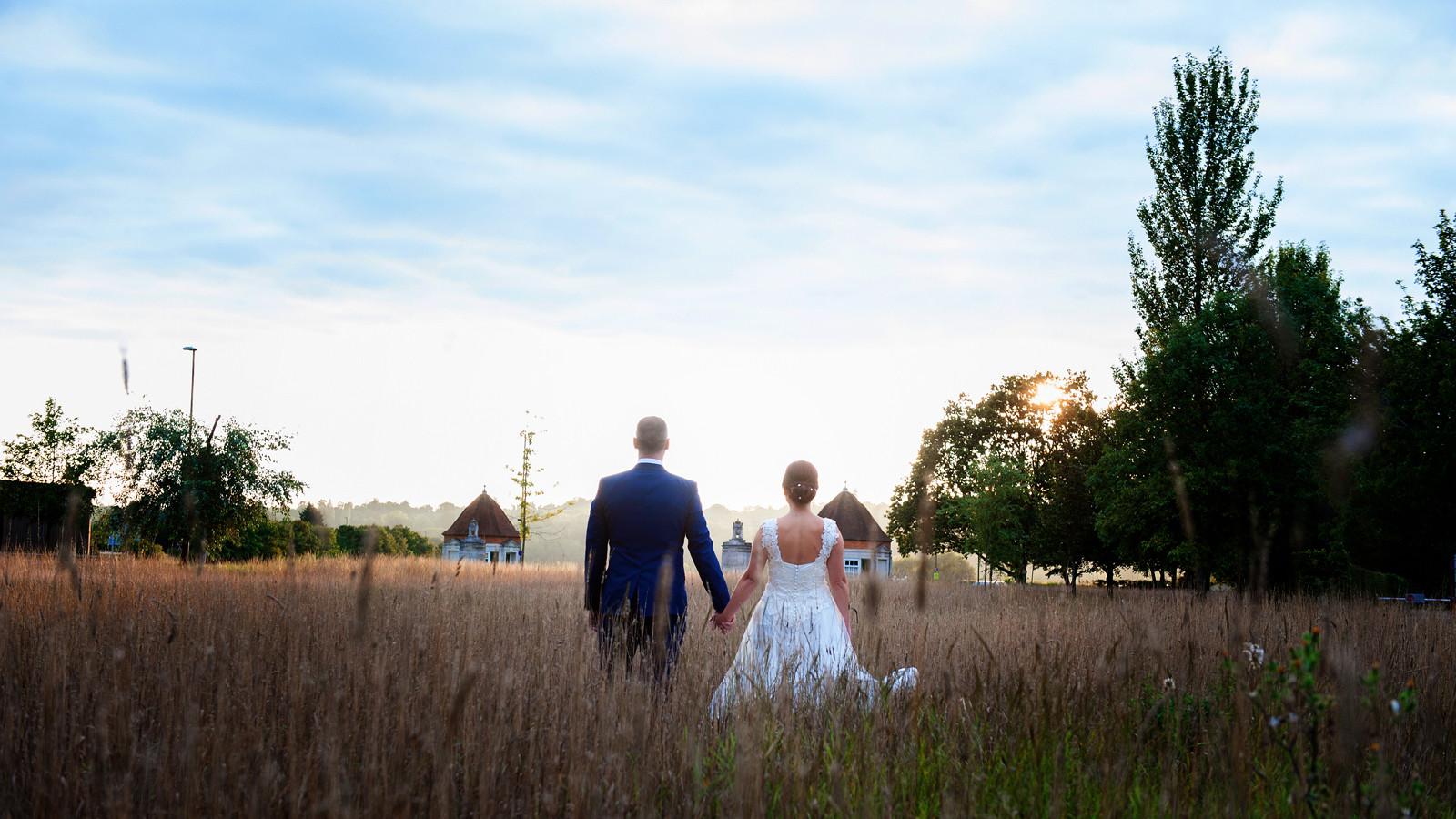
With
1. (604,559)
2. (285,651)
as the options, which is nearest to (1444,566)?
(604,559)

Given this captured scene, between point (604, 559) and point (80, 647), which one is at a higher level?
point (604, 559)

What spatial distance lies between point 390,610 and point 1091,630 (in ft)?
21.7

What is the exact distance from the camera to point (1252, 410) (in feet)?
58.9

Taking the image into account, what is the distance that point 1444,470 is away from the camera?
15.7 meters

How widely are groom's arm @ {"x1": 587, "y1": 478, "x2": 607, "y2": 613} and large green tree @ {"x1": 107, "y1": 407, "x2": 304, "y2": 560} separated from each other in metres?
31.2

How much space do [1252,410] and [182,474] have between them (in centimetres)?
3403

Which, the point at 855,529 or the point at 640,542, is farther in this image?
the point at 855,529

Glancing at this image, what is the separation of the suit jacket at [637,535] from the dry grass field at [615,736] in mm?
493

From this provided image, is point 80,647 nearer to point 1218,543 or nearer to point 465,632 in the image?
point 465,632

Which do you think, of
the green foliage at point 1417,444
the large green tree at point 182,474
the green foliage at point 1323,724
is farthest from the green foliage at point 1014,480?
the large green tree at point 182,474

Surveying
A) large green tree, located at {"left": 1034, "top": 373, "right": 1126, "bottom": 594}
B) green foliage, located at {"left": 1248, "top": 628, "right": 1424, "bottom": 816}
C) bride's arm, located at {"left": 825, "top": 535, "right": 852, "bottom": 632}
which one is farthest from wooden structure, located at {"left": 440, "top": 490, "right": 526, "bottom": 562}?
green foliage, located at {"left": 1248, "top": 628, "right": 1424, "bottom": 816}

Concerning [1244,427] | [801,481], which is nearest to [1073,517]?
[1244,427]

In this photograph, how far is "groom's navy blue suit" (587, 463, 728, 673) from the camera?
15.9ft

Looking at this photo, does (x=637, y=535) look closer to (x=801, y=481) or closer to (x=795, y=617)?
(x=801, y=481)
